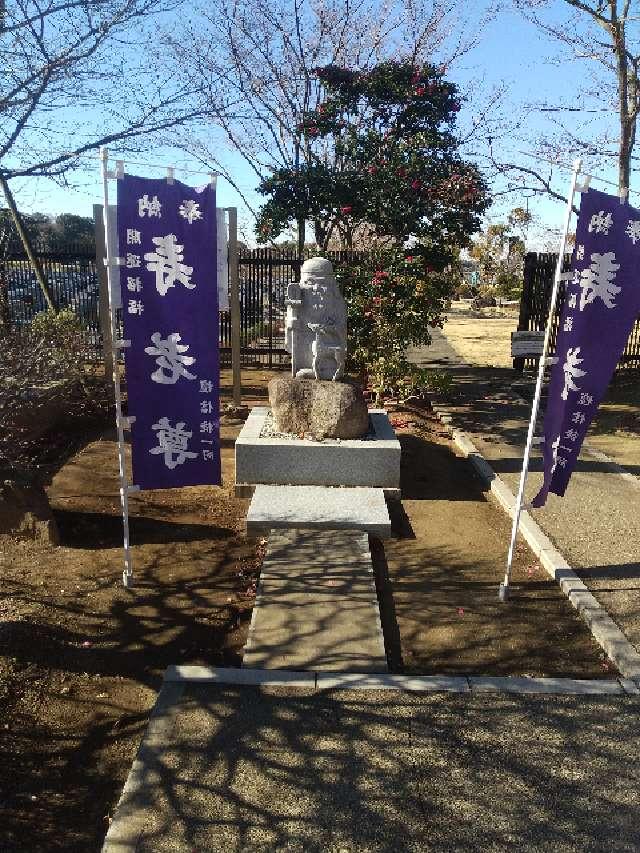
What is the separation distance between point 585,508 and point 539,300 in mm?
9264

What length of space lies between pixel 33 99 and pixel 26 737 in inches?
275

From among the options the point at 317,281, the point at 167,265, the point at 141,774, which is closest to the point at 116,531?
the point at 167,265

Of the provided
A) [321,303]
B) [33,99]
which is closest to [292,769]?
[321,303]

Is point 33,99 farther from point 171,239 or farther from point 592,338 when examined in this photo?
point 592,338

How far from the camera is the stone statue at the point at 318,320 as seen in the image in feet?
26.0

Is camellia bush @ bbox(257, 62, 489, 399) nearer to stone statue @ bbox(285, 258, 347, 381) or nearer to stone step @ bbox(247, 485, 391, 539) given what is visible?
stone statue @ bbox(285, 258, 347, 381)

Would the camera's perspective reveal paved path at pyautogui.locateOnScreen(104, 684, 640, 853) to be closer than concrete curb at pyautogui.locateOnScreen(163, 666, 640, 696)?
Yes

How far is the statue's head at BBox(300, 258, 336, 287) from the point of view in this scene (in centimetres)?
789

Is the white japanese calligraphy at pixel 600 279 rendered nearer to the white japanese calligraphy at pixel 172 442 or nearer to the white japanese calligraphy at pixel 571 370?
the white japanese calligraphy at pixel 571 370

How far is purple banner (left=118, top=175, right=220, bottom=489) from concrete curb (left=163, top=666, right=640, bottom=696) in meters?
1.85

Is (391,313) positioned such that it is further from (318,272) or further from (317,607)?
(317,607)

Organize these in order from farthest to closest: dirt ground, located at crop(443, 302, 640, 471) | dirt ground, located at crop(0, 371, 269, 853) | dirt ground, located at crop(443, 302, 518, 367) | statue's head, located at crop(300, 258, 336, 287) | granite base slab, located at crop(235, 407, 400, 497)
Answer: dirt ground, located at crop(443, 302, 518, 367), dirt ground, located at crop(443, 302, 640, 471), statue's head, located at crop(300, 258, 336, 287), granite base slab, located at crop(235, 407, 400, 497), dirt ground, located at crop(0, 371, 269, 853)

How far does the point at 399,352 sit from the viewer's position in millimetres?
11125

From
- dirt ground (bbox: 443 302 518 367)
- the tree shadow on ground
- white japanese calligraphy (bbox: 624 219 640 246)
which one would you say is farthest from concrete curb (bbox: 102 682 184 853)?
dirt ground (bbox: 443 302 518 367)
